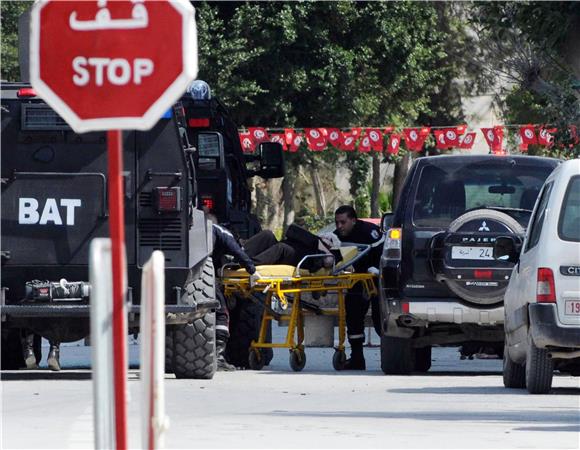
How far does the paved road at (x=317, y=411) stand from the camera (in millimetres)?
9781

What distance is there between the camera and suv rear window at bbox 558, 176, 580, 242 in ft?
43.3

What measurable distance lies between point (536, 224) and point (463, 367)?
574cm

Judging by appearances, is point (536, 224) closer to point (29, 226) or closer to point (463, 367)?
point (29, 226)

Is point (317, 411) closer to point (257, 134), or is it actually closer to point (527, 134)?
point (257, 134)

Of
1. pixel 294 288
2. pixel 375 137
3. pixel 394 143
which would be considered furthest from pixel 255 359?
pixel 394 143

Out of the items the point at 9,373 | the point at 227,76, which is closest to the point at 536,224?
the point at 9,373

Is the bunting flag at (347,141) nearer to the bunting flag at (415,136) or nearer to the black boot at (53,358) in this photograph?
the bunting flag at (415,136)

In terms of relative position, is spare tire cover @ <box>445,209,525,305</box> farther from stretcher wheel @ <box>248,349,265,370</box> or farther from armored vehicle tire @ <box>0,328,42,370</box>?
armored vehicle tire @ <box>0,328,42,370</box>

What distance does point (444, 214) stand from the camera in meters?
16.9

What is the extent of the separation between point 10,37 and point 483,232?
3699 cm

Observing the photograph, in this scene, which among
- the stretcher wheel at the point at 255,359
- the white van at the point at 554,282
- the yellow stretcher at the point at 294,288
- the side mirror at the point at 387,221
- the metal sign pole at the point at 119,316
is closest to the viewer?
the metal sign pole at the point at 119,316

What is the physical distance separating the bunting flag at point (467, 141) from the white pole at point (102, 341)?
41991 mm

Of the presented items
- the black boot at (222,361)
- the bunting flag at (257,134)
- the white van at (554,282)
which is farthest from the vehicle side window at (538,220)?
Result: the bunting flag at (257,134)

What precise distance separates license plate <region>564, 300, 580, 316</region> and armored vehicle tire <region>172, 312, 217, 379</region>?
3664 mm
